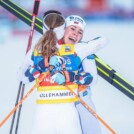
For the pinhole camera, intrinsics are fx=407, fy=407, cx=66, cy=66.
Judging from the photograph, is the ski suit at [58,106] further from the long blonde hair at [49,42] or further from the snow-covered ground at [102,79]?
the snow-covered ground at [102,79]

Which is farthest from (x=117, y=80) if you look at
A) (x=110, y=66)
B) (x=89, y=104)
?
(x=89, y=104)

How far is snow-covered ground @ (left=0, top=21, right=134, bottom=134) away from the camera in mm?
2625

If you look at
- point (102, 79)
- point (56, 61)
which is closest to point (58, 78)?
point (56, 61)

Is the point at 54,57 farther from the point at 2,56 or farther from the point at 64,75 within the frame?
the point at 2,56

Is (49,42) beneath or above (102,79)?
beneath

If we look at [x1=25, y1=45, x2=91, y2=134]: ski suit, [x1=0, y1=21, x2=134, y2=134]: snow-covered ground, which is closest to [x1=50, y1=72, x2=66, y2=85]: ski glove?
[x1=25, y1=45, x2=91, y2=134]: ski suit

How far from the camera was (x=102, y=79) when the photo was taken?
107 inches

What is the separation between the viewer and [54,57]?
1944 mm

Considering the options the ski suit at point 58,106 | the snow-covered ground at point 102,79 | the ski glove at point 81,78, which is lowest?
the ski suit at point 58,106

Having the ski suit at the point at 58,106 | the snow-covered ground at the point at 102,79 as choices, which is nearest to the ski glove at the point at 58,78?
the ski suit at the point at 58,106

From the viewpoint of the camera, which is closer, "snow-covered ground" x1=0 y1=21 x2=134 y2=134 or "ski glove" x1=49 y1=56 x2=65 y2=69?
"ski glove" x1=49 y1=56 x2=65 y2=69

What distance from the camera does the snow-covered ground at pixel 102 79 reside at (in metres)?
2.62

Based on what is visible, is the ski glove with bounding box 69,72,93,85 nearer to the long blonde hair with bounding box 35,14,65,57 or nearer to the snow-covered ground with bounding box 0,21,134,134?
the long blonde hair with bounding box 35,14,65,57

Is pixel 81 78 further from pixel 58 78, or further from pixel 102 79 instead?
pixel 102 79
